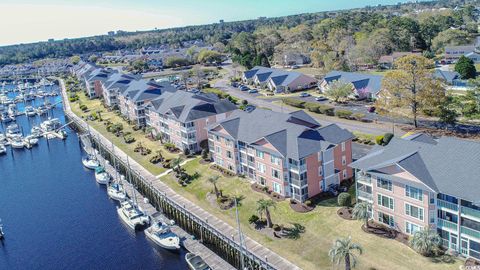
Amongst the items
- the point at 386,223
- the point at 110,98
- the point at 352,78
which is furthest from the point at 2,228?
the point at 352,78

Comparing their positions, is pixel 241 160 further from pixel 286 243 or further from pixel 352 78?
pixel 352 78

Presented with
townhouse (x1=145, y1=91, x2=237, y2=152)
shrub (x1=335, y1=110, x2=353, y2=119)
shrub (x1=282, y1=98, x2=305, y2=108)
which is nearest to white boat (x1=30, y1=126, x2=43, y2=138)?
townhouse (x1=145, y1=91, x2=237, y2=152)

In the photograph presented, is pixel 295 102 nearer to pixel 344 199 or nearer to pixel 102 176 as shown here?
pixel 102 176

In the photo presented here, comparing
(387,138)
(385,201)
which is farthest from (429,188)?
(387,138)

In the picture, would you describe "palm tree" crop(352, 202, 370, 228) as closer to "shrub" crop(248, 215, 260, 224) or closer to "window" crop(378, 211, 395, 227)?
"window" crop(378, 211, 395, 227)

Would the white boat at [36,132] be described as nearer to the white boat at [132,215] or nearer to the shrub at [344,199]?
the white boat at [132,215]

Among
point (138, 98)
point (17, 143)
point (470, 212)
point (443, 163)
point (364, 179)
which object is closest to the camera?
point (470, 212)
